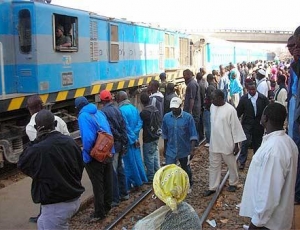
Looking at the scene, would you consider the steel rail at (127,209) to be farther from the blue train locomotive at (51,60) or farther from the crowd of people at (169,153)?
the blue train locomotive at (51,60)

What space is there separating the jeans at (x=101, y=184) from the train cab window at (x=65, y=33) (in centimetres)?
383

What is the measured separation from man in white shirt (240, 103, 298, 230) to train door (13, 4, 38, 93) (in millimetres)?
5961

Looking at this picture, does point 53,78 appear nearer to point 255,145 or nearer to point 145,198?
point 145,198

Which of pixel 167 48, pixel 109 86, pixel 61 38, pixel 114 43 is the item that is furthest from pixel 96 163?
pixel 167 48

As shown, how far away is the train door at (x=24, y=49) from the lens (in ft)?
26.5

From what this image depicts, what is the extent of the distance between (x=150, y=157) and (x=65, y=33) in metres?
3.73

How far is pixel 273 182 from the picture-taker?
3.09m

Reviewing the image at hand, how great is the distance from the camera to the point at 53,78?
877cm

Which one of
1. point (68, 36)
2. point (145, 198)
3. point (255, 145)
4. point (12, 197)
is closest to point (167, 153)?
point (145, 198)

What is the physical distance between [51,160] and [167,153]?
10.5 feet

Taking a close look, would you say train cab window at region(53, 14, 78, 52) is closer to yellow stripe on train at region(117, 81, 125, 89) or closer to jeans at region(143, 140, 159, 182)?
jeans at region(143, 140, 159, 182)

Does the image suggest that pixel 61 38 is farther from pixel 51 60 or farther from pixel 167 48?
pixel 167 48

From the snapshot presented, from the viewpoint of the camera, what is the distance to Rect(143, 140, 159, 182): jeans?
7.57 m

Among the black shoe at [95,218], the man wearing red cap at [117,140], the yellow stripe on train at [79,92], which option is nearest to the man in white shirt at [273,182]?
the black shoe at [95,218]
